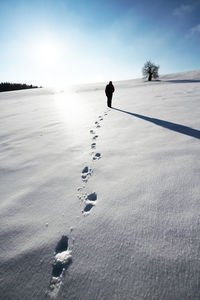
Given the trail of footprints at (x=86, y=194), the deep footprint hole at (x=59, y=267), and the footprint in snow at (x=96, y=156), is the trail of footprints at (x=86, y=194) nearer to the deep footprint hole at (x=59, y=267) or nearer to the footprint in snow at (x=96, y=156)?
the footprint in snow at (x=96, y=156)

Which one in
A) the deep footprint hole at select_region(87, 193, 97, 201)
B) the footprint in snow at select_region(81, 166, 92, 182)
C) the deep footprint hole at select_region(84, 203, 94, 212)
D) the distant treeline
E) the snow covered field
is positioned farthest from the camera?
the distant treeline

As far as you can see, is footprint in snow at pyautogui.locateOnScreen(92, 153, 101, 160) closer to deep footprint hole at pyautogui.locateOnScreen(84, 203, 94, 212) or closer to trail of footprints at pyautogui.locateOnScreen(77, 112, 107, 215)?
trail of footprints at pyautogui.locateOnScreen(77, 112, 107, 215)

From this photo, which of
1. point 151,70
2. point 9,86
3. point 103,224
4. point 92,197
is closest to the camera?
point 103,224

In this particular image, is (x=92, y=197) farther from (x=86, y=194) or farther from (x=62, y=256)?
(x=62, y=256)

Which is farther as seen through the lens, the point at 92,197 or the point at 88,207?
the point at 92,197

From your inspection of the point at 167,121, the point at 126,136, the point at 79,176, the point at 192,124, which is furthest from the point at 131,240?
the point at 167,121

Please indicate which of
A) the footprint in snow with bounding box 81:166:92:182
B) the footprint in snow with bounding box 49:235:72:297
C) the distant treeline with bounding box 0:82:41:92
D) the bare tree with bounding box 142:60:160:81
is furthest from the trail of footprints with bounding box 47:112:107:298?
the distant treeline with bounding box 0:82:41:92

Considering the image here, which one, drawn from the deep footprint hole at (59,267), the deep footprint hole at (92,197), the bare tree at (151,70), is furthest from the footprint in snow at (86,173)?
the bare tree at (151,70)

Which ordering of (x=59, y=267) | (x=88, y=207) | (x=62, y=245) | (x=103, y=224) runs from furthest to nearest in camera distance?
(x=88, y=207) → (x=103, y=224) → (x=62, y=245) → (x=59, y=267)

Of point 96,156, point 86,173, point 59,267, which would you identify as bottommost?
point 59,267

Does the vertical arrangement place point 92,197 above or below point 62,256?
above

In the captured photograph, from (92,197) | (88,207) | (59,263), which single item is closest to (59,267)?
(59,263)

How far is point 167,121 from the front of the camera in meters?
4.32

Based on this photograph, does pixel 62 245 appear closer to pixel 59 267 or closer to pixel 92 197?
pixel 59 267
